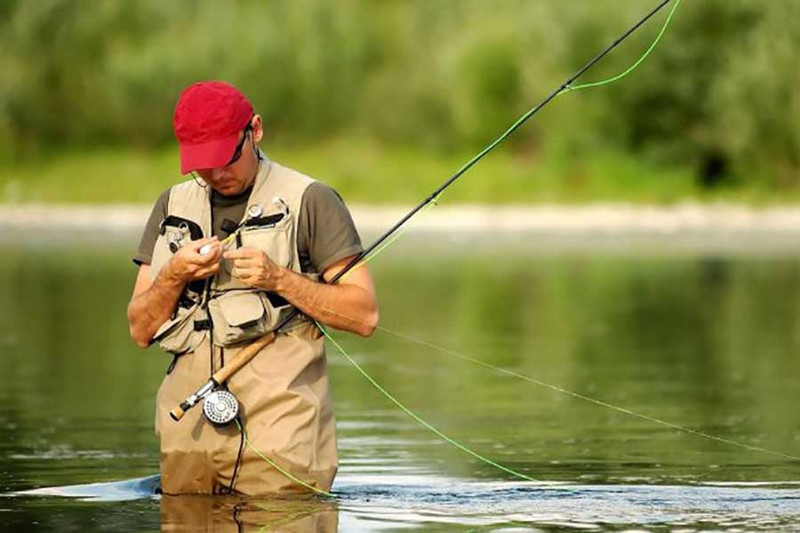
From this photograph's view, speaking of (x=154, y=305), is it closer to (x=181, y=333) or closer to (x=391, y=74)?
(x=181, y=333)

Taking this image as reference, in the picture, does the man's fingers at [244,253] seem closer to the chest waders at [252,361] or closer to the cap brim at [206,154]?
the chest waders at [252,361]

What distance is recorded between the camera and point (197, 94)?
21.0 feet

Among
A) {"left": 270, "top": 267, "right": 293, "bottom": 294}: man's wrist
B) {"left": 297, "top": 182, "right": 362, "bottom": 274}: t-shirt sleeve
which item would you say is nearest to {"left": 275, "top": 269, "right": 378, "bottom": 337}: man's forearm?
{"left": 270, "top": 267, "right": 293, "bottom": 294}: man's wrist

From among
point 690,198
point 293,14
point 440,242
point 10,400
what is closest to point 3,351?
point 10,400

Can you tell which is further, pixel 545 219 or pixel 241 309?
pixel 545 219

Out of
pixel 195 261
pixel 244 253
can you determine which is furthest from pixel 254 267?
pixel 195 261

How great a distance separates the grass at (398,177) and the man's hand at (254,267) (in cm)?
3083

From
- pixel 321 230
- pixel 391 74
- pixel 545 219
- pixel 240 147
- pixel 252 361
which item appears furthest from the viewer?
pixel 391 74

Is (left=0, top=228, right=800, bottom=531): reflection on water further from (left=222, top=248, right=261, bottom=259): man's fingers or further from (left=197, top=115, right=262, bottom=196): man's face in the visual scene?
(left=197, top=115, right=262, bottom=196): man's face

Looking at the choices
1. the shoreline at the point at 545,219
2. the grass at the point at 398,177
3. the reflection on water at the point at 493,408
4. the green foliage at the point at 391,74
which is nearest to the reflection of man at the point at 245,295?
the reflection on water at the point at 493,408

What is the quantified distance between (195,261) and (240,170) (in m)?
0.35

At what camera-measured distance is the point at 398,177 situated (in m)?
40.0

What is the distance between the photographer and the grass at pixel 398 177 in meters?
38.0

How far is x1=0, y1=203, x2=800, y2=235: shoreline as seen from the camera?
114 feet
